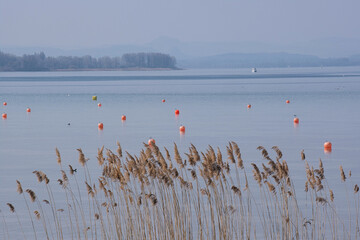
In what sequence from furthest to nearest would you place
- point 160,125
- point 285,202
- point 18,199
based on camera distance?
point 160,125, point 18,199, point 285,202

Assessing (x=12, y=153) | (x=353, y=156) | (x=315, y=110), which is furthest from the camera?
(x=315, y=110)

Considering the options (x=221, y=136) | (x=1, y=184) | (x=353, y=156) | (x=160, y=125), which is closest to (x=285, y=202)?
(x=1, y=184)

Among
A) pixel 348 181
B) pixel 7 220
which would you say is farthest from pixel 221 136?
pixel 7 220

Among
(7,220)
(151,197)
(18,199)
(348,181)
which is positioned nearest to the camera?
(151,197)

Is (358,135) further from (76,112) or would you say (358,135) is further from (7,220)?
(76,112)

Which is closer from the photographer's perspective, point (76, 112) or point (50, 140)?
point (50, 140)

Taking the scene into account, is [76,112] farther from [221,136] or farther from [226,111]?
[221,136]

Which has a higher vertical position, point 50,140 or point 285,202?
point 285,202

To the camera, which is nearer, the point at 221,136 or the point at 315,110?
the point at 221,136

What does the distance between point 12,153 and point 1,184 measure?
5.94m

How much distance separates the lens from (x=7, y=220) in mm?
12758

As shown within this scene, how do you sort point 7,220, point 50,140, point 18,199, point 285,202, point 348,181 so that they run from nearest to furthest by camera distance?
point 285,202, point 7,220, point 18,199, point 348,181, point 50,140

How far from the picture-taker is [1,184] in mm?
16547

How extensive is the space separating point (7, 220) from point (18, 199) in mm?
1981
